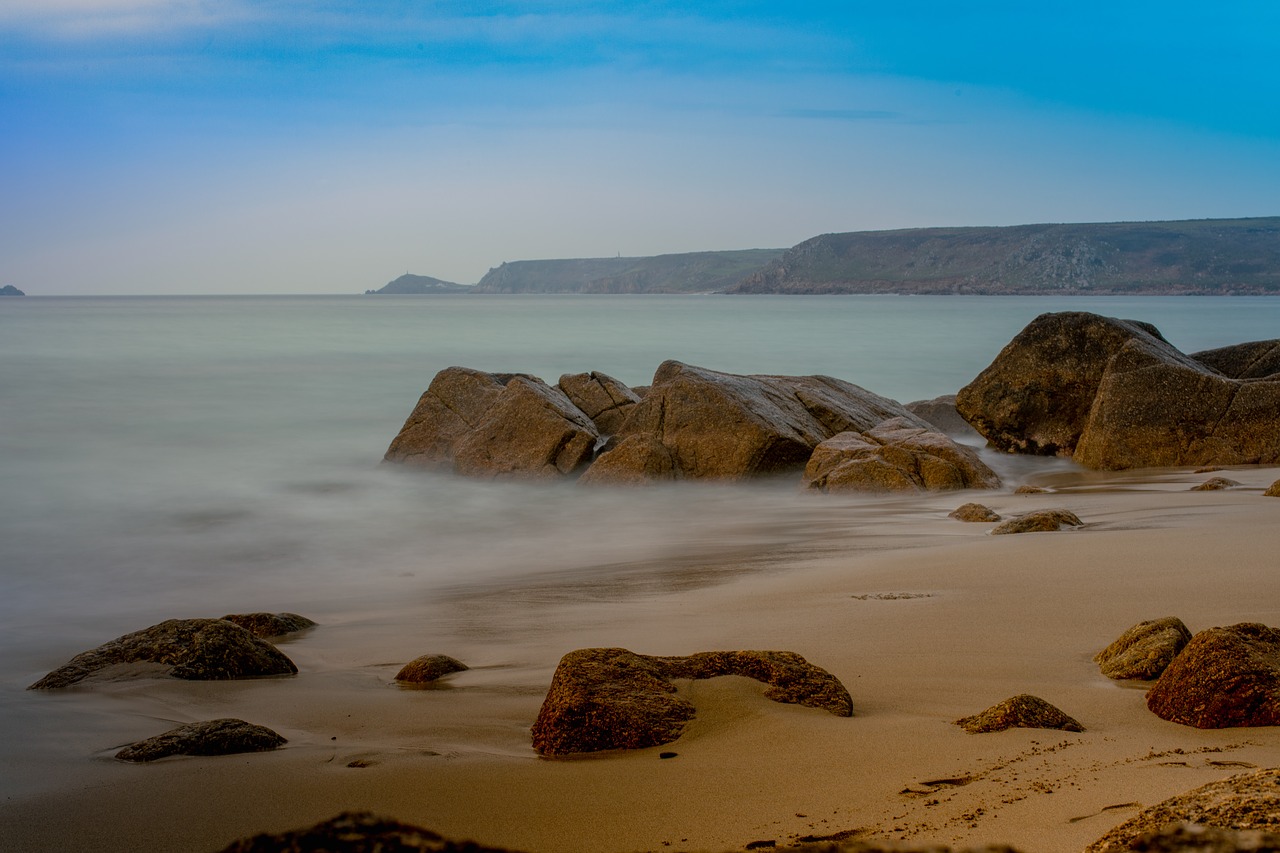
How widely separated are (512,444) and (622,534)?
3.11 metres

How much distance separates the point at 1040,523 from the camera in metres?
7.47

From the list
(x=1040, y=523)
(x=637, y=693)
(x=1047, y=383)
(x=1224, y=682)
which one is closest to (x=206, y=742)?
(x=637, y=693)

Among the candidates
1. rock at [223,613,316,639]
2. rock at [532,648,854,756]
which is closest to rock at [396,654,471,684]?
rock at [532,648,854,756]

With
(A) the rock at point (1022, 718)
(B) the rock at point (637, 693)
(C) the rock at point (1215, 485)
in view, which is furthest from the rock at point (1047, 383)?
(A) the rock at point (1022, 718)

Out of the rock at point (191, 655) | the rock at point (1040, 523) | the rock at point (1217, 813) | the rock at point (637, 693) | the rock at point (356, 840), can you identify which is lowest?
the rock at point (191, 655)

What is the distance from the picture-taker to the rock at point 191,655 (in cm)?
481

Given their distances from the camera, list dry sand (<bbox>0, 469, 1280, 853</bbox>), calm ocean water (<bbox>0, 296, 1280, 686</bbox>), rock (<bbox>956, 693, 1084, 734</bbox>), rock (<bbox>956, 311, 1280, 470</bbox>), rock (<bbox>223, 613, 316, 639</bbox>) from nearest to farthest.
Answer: dry sand (<bbox>0, 469, 1280, 853</bbox>)
rock (<bbox>956, 693, 1084, 734</bbox>)
rock (<bbox>223, 613, 316, 639</bbox>)
calm ocean water (<bbox>0, 296, 1280, 686</bbox>)
rock (<bbox>956, 311, 1280, 470</bbox>)

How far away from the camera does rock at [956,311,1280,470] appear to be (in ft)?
35.8

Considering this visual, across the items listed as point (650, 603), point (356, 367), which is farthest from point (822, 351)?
point (650, 603)

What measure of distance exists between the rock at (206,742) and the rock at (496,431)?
830 centimetres

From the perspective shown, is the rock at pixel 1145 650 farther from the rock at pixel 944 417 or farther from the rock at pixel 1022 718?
the rock at pixel 944 417

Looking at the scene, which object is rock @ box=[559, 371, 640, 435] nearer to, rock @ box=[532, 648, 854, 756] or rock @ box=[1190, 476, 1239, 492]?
rock @ box=[1190, 476, 1239, 492]

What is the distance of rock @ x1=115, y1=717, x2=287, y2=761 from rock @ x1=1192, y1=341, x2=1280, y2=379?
12.2 meters

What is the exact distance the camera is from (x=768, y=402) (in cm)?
1209
